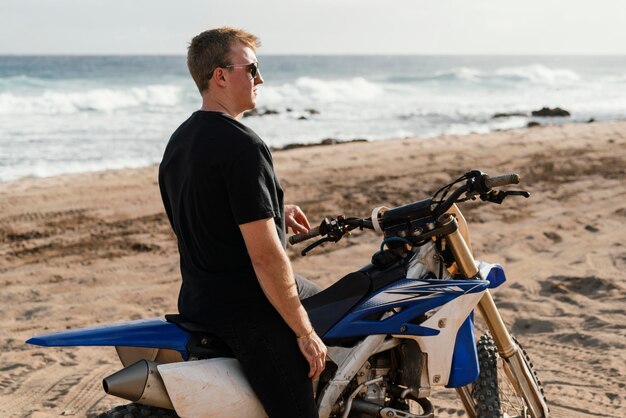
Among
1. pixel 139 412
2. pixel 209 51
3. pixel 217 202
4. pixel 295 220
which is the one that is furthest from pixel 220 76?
pixel 139 412

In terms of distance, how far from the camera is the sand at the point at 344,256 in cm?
513

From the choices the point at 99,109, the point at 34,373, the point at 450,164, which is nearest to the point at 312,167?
the point at 450,164

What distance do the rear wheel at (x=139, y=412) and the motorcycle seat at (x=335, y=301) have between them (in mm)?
635

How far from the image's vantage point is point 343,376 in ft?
9.45

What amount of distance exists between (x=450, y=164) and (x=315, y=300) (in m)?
10.7

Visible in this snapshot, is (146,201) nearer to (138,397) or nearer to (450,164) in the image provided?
(450,164)

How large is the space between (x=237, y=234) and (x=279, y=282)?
0.76 ft

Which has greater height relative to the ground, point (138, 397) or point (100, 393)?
point (138, 397)

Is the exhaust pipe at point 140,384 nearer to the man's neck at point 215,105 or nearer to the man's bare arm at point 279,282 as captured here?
the man's bare arm at point 279,282

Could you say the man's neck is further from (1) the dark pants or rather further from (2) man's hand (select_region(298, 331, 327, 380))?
(2) man's hand (select_region(298, 331, 327, 380))

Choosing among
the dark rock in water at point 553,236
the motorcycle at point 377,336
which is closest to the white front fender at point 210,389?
the motorcycle at point 377,336

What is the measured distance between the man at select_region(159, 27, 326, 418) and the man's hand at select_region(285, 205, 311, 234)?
21.5 inches

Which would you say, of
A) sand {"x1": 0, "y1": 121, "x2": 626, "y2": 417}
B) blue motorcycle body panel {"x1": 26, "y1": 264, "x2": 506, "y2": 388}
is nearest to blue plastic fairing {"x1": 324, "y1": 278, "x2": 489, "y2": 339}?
blue motorcycle body panel {"x1": 26, "y1": 264, "x2": 506, "y2": 388}

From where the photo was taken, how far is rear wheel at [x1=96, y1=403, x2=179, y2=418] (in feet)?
8.87
